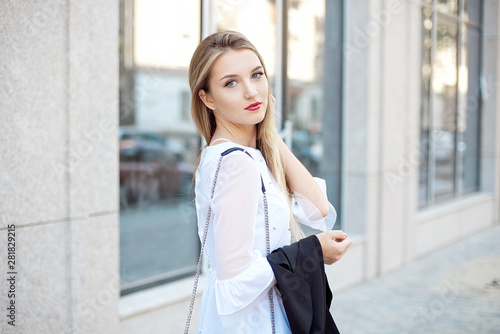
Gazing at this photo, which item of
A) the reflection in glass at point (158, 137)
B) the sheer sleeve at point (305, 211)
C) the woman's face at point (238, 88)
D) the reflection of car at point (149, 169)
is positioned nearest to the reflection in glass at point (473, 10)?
the reflection in glass at point (158, 137)

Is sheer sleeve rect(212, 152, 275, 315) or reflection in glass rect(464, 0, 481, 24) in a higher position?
reflection in glass rect(464, 0, 481, 24)

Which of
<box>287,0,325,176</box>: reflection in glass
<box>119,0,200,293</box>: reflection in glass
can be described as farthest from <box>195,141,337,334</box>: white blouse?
<box>119,0,200,293</box>: reflection in glass

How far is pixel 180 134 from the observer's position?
1259 cm

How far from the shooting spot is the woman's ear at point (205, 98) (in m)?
1.71

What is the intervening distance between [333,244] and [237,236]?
33cm

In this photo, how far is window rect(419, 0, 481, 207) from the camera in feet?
25.6

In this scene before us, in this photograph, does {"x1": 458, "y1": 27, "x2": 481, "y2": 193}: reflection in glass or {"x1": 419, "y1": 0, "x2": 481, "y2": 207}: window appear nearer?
{"x1": 419, "y1": 0, "x2": 481, "y2": 207}: window

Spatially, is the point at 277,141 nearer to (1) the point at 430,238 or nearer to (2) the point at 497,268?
(2) the point at 497,268

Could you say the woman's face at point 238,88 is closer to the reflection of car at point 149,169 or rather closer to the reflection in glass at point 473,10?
the reflection in glass at point 473,10

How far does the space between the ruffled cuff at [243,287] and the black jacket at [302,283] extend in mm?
44

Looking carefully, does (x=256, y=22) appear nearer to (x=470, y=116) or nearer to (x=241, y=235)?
(x=470, y=116)

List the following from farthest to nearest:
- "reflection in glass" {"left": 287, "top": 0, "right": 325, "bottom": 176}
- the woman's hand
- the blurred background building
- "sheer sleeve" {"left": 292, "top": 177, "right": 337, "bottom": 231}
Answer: "reflection in glass" {"left": 287, "top": 0, "right": 325, "bottom": 176} < the blurred background building < "sheer sleeve" {"left": 292, "top": 177, "right": 337, "bottom": 231} < the woman's hand

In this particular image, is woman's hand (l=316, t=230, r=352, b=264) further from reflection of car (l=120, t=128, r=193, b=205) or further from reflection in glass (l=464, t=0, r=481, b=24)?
reflection of car (l=120, t=128, r=193, b=205)

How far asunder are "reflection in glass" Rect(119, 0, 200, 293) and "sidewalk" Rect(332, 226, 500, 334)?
3.03m
